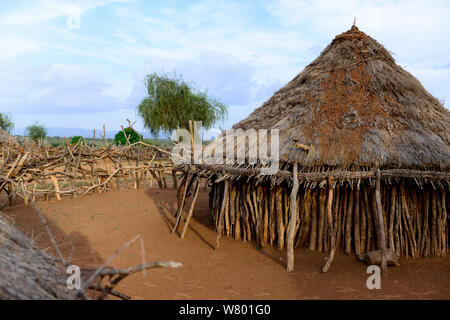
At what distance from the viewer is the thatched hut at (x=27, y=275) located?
6.76 feet

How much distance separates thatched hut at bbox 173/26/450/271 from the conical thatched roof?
2 centimetres

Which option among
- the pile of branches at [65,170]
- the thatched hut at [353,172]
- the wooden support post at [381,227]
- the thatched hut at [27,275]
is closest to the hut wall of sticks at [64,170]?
the pile of branches at [65,170]

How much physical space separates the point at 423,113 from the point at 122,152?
9377 millimetres

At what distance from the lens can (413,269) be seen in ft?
18.4

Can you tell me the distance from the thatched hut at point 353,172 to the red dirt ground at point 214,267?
38 cm

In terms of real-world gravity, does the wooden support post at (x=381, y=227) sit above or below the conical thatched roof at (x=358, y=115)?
below

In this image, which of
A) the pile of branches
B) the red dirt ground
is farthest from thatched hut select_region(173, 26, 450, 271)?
the pile of branches

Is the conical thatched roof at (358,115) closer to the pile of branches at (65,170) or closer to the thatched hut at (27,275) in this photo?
the pile of branches at (65,170)

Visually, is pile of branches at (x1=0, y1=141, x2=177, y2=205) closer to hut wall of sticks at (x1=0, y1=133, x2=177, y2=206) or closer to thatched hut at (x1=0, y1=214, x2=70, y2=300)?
hut wall of sticks at (x1=0, y1=133, x2=177, y2=206)

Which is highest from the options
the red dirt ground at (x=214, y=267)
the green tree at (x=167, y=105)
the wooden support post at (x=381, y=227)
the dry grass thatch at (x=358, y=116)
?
the green tree at (x=167, y=105)

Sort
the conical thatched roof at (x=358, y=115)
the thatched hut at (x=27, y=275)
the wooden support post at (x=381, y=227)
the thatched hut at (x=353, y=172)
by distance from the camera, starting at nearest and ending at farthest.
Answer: the thatched hut at (x=27, y=275) < the wooden support post at (x=381, y=227) < the thatched hut at (x=353, y=172) < the conical thatched roof at (x=358, y=115)
